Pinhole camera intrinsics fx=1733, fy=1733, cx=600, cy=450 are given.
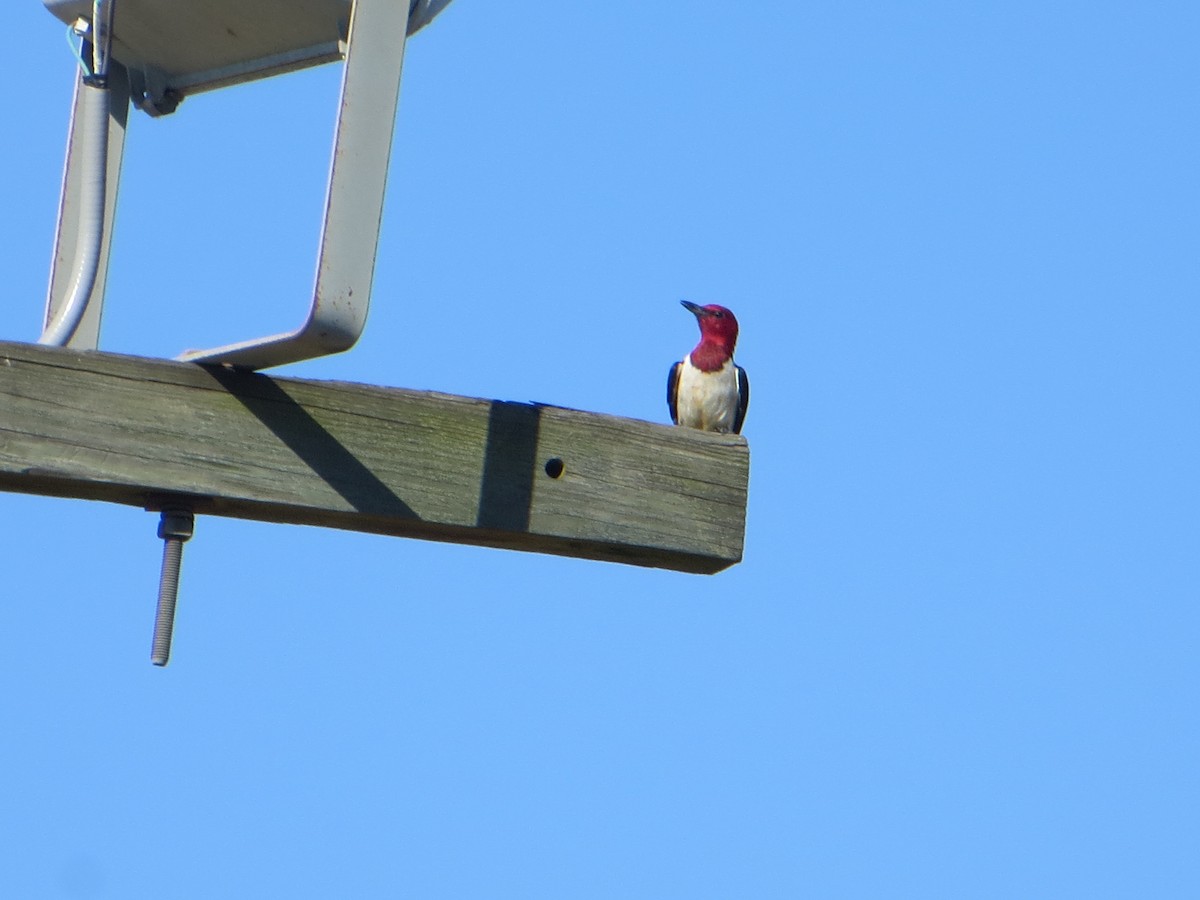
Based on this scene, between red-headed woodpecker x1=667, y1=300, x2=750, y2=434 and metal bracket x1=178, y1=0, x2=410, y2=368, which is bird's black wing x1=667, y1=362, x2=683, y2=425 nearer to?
red-headed woodpecker x1=667, y1=300, x2=750, y2=434

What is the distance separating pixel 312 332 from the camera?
1991mm

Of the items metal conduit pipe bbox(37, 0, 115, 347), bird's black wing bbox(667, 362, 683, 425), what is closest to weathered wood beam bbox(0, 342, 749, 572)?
metal conduit pipe bbox(37, 0, 115, 347)

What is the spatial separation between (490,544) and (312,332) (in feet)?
1.75

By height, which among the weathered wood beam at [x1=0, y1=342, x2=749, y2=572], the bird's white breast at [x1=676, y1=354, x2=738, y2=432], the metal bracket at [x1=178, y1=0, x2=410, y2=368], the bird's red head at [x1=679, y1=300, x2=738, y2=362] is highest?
the bird's red head at [x1=679, y1=300, x2=738, y2=362]

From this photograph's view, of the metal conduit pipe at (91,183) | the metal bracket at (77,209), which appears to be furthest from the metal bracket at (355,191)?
the metal bracket at (77,209)

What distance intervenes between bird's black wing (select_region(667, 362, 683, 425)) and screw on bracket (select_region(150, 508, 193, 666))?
608cm

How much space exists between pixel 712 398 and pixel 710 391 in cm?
3

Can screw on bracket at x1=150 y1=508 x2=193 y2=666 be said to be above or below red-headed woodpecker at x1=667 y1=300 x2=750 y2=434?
below

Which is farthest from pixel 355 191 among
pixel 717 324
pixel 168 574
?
pixel 717 324

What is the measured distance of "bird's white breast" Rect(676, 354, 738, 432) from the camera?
7.93 m

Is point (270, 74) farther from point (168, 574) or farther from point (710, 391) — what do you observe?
Answer: point (710, 391)

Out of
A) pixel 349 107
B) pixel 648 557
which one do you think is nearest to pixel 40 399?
pixel 349 107

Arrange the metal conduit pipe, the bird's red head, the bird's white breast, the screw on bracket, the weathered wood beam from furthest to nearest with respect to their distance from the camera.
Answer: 1. the bird's red head
2. the bird's white breast
3. the metal conduit pipe
4. the weathered wood beam
5. the screw on bracket

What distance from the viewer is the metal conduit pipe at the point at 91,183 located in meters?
2.29
